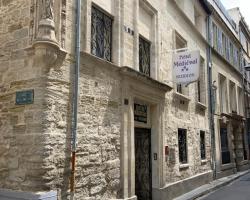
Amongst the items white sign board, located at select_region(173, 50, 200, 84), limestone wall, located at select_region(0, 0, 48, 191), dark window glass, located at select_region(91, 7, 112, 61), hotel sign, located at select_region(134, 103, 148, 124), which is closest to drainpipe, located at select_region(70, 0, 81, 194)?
limestone wall, located at select_region(0, 0, 48, 191)

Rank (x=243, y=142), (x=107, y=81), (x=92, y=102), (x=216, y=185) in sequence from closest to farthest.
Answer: (x=92, y=102)
(x=107, y=81)
(x=216, y=185)
(x=243, y=142)

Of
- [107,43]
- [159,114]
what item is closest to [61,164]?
[107,43]

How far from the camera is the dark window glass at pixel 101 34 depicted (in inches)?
302

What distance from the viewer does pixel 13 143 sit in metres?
6.01

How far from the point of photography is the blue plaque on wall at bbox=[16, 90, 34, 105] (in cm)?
590

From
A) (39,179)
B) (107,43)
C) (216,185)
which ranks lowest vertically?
(216,185)

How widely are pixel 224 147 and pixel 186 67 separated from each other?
8.97 m

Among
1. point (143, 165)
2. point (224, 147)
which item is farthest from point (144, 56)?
point (224, 147)

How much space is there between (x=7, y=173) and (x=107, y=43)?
12.4 feet

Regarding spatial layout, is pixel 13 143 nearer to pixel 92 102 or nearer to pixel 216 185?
pixel 92 102

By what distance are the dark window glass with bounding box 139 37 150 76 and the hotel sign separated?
1.03 m

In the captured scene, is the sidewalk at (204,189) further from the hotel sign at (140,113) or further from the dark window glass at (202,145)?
the hotel sign at (140,113)

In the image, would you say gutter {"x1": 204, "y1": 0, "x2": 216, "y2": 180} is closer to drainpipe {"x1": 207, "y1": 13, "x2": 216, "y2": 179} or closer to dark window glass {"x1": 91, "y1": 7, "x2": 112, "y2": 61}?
drainpipe {"x1": 207, "y1": 13, "x2": 216, "y2": 179}

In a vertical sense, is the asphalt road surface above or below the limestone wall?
below
